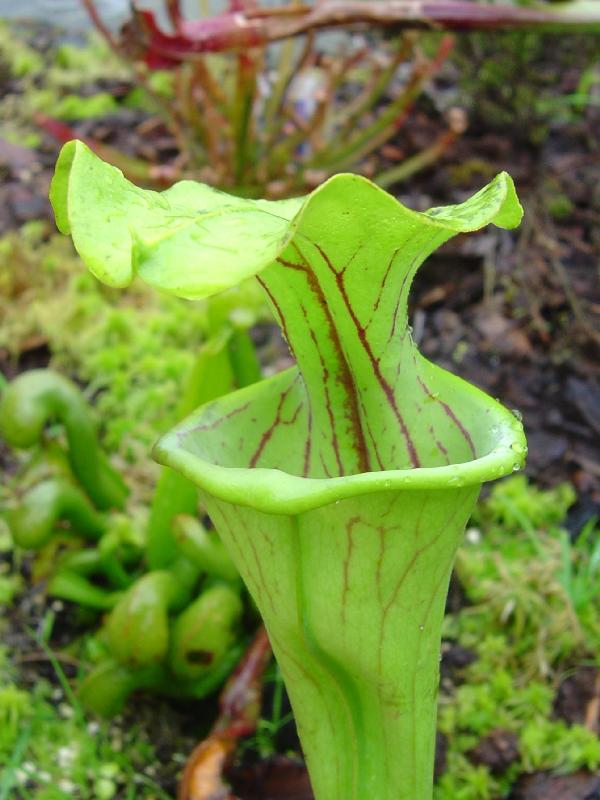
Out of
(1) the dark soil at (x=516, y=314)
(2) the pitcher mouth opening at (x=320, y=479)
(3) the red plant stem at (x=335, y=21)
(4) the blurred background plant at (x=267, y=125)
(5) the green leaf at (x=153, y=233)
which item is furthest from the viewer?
(4) the blurred background plant at (x=267, y=125)

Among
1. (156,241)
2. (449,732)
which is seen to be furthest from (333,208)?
(449,732)

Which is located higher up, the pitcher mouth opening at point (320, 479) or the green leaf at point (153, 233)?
the green leaf at point (153, 233)

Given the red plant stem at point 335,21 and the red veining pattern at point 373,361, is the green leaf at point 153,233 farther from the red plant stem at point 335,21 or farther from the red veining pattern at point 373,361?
the red plant stem at point 335,21

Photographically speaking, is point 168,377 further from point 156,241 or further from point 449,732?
point 156,241

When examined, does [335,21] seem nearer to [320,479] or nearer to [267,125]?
[267,125]

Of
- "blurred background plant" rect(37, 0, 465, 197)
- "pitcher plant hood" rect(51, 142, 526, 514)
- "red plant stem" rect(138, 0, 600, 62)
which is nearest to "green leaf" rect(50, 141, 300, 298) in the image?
"pitcher plant hood" rect(51, 142, 526, 514)

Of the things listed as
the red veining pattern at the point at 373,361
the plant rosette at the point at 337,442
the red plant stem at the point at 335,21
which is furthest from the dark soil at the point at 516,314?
Result: the red veining pattern at the point at 373,361

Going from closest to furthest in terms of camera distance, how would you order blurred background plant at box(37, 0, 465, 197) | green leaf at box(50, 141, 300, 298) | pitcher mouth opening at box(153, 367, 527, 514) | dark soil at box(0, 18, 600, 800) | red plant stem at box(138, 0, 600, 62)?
1. green leaf at box(50, 141, 300, 298)
2. pitcher mouth opening at box(153, 367, 527, 514)
3. dark soil at box(0, 18, 600, 800)
4. red plant stem at box(138, 0, 600, 62)
5. blurred background plant at box(37, 0, 465, 197)

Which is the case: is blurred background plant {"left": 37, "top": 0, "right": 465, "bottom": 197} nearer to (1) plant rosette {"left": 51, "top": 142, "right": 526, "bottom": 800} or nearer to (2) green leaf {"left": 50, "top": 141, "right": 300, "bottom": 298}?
(1) plant rosette {"left": 51, "top": 142, "right": 526, "bottom": 800}
